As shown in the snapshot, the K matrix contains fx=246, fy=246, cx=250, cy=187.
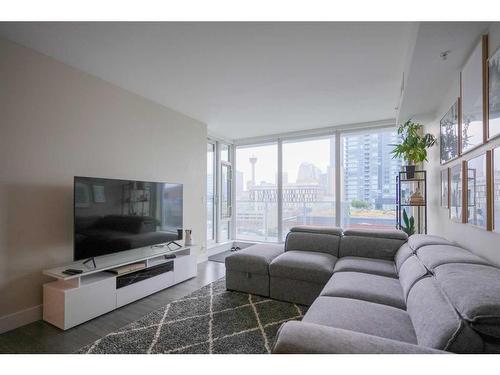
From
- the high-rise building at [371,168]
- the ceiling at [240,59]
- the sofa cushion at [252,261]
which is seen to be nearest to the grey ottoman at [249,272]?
the sofa cushion at [252,261]

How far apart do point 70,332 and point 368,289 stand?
249 centimetres

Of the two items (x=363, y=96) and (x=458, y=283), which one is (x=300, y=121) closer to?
(x=363, y=96)

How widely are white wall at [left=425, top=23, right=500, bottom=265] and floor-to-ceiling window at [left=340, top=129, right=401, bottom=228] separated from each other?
0.94 metres

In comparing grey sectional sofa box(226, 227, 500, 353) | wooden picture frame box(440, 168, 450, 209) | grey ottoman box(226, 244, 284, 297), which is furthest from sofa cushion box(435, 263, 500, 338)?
grey ottoman box(226, 244, 284, 297)

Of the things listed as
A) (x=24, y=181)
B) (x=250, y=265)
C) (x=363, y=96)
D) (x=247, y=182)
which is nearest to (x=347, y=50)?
(x=363, y=96)

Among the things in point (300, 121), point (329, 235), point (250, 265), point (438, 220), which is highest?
point (300, 121)

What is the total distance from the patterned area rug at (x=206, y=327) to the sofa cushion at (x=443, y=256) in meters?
1.22

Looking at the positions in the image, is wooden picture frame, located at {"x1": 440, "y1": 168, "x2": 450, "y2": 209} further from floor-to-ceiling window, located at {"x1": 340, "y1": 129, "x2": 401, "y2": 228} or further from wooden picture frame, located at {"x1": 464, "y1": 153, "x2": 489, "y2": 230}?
floor-to-ceiling window, located at {"x1": 340, "y1": 129, "x2": 401, "y2": 228}

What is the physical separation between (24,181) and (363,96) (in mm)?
3900

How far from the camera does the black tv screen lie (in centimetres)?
240

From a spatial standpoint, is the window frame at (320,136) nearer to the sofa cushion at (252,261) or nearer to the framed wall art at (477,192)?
the sofa cushion at (252,261)

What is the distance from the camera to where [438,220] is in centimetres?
292

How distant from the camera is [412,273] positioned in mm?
1812

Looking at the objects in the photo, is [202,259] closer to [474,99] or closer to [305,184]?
[305,184]
